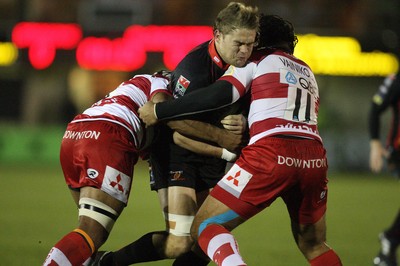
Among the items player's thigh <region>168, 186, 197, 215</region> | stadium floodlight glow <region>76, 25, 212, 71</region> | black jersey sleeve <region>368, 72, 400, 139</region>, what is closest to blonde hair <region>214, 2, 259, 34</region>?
player's thigh <region>168, 186, 197, 215</region>

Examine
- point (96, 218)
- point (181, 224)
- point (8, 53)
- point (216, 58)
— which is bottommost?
point (8, 53)

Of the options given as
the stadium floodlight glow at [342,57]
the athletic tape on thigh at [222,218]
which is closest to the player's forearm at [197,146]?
the athletic tape on thigh at [222,218]

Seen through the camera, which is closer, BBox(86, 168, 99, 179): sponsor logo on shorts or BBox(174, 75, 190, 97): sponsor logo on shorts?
BBox(86, 168, 99, 179): sponsor logo on shorts

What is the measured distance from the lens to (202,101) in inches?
200

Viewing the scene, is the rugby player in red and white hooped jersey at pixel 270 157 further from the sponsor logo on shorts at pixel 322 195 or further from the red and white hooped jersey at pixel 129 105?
the red and white hooped jersey at pixel 129 105

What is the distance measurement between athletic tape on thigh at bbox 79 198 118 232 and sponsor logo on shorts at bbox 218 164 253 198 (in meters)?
0.77

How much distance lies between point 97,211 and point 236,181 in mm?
919

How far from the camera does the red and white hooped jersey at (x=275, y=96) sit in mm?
5004

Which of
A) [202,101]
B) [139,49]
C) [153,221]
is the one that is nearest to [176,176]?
[202,101]

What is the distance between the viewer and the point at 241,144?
5504 millimetres

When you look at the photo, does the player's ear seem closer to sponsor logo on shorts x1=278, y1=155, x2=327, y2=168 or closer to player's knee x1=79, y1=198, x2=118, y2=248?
sponsor logo on shorts x1=278, y1=155, x2=327, y2=168

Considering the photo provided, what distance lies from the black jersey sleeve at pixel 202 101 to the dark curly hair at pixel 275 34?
1.63ft

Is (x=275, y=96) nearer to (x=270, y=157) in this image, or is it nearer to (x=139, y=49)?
(x=270, y=157)

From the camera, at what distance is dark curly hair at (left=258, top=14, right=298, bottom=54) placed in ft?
17.6
